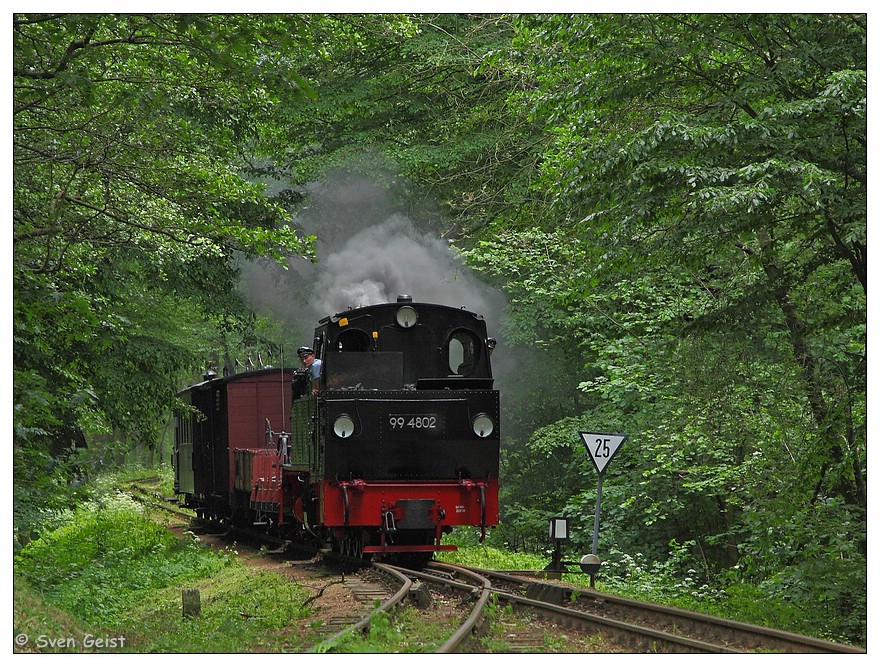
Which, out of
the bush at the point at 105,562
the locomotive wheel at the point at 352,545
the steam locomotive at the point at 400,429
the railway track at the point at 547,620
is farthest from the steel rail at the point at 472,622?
the bush at the point at 105,562

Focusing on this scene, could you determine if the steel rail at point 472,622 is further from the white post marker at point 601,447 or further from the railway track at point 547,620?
the white post marker at point 601,447

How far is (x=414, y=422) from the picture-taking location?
12.0 meters

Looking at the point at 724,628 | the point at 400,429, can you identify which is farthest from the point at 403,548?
the point at 724,628

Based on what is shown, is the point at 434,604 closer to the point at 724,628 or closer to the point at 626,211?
the point at 724,628

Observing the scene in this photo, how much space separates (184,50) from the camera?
999cm

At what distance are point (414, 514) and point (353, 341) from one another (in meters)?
2.10

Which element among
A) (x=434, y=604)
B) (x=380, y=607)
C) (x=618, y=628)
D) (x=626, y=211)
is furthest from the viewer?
(x=434, y=604)

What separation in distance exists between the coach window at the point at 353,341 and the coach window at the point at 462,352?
3.39ft

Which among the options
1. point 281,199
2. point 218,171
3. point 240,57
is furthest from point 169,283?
point 240,57

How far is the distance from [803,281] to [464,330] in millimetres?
4022

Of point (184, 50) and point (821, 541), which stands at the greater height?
point (184, 50)

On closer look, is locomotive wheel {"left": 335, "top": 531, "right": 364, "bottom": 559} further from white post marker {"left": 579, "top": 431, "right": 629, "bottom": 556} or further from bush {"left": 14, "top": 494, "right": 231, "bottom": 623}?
white post marker {"left": 579, "top": 431, "right": 629, "bottom": 556}

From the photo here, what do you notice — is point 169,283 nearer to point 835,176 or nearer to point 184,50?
point 184,50

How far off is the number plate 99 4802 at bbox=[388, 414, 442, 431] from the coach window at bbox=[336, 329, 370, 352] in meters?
0.94
